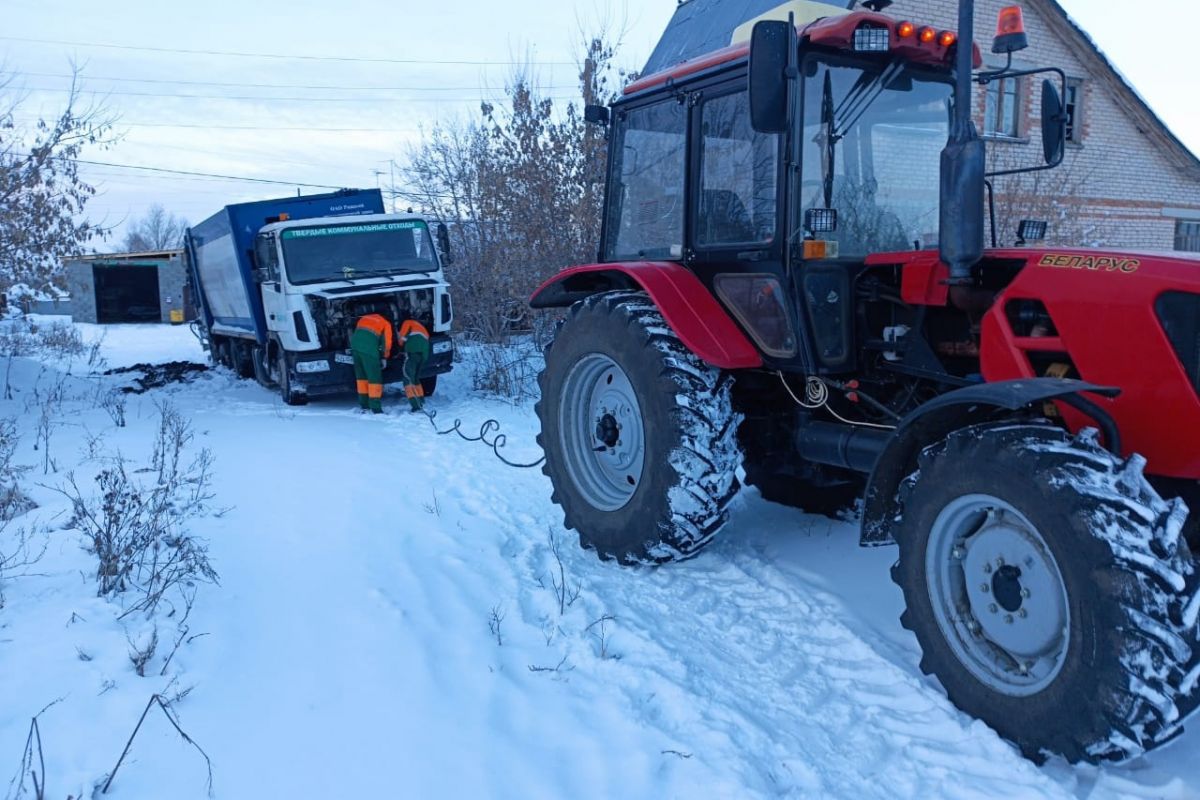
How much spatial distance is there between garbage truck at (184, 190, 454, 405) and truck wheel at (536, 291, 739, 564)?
19.0 ft

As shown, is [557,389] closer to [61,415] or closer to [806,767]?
[806,767]

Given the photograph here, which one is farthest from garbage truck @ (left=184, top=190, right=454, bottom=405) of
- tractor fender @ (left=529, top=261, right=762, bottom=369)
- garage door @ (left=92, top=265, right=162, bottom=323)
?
garage door @ (left=92, top=265, right=162, bottom=323)

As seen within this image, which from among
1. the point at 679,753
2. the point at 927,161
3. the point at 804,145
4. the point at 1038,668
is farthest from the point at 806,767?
the point at 927,161

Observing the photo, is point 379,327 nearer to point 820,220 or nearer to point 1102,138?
point 820,220

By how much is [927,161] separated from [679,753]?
287 centimetres

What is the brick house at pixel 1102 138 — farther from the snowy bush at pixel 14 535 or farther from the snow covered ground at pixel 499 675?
the snowy bush at pixel 14 535

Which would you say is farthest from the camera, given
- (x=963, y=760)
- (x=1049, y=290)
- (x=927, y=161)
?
(x=927, y=161)

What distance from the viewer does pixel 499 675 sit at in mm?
3123

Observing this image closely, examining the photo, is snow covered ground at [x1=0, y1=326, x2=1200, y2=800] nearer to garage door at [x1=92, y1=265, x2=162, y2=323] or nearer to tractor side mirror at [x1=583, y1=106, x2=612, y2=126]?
tractor side mirror at [x1=583, y1=106, x2=612, y2=126]

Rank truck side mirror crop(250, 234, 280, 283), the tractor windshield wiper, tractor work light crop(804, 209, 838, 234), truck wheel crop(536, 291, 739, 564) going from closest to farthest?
tractor work light crop(804, 209, 838, 234), the tractor windshield wiper, truck wheel crop(536, 291, 739, 564), truck side mirror crop(250, 234, 280, 283)

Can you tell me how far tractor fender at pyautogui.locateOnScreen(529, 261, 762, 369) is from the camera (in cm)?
393

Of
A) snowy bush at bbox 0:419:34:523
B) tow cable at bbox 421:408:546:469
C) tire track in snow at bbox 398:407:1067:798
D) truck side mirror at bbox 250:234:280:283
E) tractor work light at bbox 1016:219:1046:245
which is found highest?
truck side mirror at bbox 250:234:280:283

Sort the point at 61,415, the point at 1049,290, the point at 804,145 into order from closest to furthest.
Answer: the point at 1049,290 < the point at 804,145 < the point at 61,415

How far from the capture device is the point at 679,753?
2.64 m
